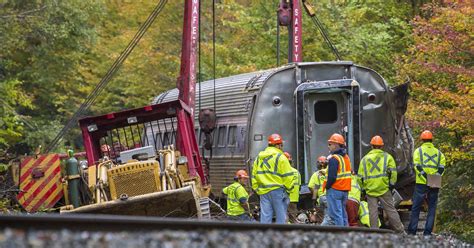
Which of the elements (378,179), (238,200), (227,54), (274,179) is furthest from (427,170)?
(227,54)

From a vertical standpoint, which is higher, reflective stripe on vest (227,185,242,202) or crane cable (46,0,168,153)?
crane cable (46,0,168,153)

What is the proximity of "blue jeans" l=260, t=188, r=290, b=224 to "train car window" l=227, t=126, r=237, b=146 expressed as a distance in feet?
17.2

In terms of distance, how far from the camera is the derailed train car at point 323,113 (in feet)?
69.1

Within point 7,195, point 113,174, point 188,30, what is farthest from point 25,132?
point 113,174

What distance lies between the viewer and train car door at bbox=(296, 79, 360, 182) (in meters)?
21.0

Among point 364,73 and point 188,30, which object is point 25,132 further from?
point 364,73

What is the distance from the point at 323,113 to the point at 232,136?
7.43 ft

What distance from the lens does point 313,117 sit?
21359mm

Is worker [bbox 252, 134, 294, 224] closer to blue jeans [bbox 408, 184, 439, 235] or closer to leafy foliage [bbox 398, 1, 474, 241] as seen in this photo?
blue jeans [bbox 408, 184, 439, 235]

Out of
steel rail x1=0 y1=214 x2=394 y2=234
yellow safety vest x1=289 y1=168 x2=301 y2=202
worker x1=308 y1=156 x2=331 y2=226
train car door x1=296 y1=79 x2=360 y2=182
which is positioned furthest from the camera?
train car door x1=296 y1=79 x2=360 y2=182

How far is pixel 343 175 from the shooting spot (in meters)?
16.5

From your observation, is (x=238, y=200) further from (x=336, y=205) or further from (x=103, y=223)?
(x=103, y=223)

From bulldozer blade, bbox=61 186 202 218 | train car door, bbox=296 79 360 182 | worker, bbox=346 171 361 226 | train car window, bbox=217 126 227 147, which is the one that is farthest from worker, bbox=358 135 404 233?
train car window, bbox=217 126 227 147

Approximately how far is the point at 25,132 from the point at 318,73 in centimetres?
2099
